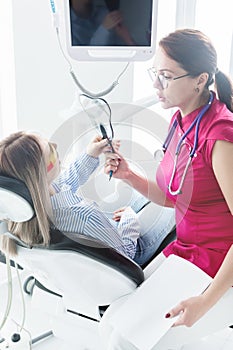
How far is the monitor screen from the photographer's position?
4.87 feet

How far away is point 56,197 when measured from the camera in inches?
46.6

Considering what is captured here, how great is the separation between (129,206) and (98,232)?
1.11 ft

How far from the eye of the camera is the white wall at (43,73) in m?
2.03

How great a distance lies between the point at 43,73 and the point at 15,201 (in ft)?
4.17

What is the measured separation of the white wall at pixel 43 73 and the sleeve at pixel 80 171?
0.62 metres

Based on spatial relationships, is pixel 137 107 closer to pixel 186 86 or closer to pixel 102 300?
pixel 186 86

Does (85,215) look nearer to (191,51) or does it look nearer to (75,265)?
(75,265)

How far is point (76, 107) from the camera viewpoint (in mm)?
1629

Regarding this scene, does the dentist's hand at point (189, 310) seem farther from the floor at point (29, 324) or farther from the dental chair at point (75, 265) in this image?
the floor at point (29, 324)

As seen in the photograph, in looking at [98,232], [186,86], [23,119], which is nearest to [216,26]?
[23,119]

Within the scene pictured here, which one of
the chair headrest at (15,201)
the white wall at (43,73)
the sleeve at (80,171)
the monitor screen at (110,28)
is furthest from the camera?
the white wall at (43,73)

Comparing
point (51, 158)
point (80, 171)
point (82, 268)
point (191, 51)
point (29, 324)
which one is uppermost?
point (191, 51)

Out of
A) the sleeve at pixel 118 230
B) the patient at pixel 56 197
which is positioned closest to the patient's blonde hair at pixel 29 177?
the patient at pixel 56 197

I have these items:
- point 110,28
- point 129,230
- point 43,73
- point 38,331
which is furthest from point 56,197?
point 43,73
